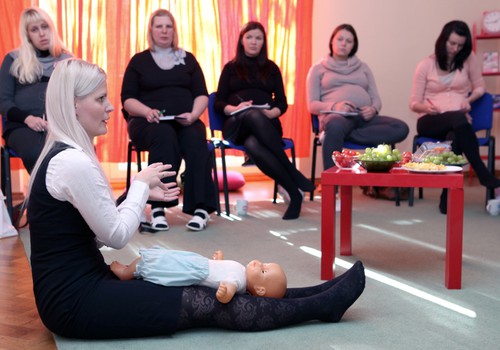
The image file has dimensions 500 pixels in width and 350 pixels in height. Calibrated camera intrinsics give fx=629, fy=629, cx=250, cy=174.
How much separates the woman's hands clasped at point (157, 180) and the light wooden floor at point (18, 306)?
499 mm

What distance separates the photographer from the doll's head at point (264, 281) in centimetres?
177

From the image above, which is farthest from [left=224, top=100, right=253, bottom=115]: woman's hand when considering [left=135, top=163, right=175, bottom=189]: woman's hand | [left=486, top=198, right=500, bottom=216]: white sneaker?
[left=135, top=163, right=175, bottom=189]: woman's hand

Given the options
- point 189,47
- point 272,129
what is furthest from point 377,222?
point 189,47

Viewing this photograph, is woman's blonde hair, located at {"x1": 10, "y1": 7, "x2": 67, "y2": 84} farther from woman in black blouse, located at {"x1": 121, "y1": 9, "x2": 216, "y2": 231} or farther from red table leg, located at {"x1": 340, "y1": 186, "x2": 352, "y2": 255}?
red table leg, located at {"x1": 340, "y1": 186, "x2": 352, "y2": 255}

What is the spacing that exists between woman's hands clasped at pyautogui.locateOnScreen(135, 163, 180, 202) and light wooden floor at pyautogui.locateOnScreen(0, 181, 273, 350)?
19.6 inches

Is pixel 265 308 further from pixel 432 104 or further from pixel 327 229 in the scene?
pixel 432 104

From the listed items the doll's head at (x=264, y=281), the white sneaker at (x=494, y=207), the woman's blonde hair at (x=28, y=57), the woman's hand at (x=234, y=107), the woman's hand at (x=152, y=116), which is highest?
the woman's blonde hair at (x=28, y=57)

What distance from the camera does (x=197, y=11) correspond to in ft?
15.9

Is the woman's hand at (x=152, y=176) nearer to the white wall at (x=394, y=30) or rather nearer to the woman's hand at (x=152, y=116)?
the woman's hand at (x=152, y=116)

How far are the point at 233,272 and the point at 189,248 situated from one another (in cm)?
118

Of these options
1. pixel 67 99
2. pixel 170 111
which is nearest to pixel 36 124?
pixel 170 111

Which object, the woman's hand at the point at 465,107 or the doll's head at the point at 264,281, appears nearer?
the doll's head at the point at 264,281

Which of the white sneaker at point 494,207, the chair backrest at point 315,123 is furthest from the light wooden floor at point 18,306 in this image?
the white sneaker at point 494,207

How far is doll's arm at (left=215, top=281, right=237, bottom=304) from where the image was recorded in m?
1.63
